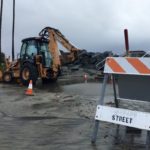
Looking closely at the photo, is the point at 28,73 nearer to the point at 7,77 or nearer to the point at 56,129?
the point at 7,77

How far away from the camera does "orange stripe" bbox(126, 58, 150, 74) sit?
809cm

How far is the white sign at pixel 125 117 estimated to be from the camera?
25.4 feet

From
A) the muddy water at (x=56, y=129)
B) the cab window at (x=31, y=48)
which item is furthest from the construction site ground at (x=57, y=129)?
the cab window at (x=31, y=48)

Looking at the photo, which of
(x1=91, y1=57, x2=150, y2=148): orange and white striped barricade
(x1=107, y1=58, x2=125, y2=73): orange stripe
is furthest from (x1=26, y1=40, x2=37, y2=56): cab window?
(x1=107, y1=58, x2=125, y2=73): orange stripe

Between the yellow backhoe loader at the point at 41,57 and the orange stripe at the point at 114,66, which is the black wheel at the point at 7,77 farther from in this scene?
the orange stripe at the point at 114,66

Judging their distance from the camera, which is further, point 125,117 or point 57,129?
point 57,129

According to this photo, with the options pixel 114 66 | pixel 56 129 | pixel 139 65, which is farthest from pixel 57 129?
pixel 139 65

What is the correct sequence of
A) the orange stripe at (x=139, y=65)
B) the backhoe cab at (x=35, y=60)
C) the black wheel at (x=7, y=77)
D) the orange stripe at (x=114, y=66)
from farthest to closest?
1. the black wheel at (x=7, y=77)
2. the backhoe cab at (x=35, y=60)
3. the orange stripe at (x=114, y=66)
4. the orange stripe at (x=139, y=65)

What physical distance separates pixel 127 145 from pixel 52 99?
8.77 m

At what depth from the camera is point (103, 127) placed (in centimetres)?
1059

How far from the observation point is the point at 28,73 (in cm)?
2795

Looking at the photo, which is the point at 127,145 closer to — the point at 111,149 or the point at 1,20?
the point at 111,149

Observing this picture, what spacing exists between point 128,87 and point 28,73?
19.2m

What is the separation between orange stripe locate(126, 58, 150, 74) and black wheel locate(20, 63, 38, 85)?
19.5 m
